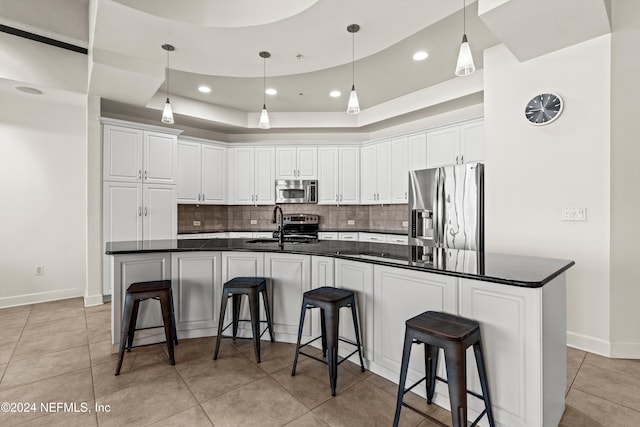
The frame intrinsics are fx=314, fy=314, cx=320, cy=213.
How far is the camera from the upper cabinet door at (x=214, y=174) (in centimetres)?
541

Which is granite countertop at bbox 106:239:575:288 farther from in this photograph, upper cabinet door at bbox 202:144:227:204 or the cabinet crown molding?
upper cabinet door at bbox 202:144:227:204

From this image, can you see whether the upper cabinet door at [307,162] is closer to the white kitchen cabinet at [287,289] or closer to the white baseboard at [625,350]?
the white kitchen cabinet at [287,289]

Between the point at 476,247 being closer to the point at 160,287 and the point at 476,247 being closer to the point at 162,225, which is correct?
the point at 160,287

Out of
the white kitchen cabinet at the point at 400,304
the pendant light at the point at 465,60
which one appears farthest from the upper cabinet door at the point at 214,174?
the pendant light at the point at 465,60

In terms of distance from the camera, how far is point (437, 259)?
203cm

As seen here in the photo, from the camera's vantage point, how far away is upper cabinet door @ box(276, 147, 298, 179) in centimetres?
573

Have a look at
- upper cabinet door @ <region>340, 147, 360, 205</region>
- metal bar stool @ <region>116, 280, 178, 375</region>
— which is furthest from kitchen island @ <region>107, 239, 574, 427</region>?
upper cabinet door @ <region>340, 147, 360, 205</region>

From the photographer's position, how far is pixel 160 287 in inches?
97.7

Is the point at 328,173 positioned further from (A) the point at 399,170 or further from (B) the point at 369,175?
(A) the point at 399,170

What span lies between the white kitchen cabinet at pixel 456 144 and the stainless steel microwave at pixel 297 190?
6.67 feet

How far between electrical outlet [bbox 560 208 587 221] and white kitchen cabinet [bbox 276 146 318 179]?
147 inches

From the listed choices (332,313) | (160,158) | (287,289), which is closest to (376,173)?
(287,289)

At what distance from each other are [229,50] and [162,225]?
2727mm

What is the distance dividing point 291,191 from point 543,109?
385 cm
